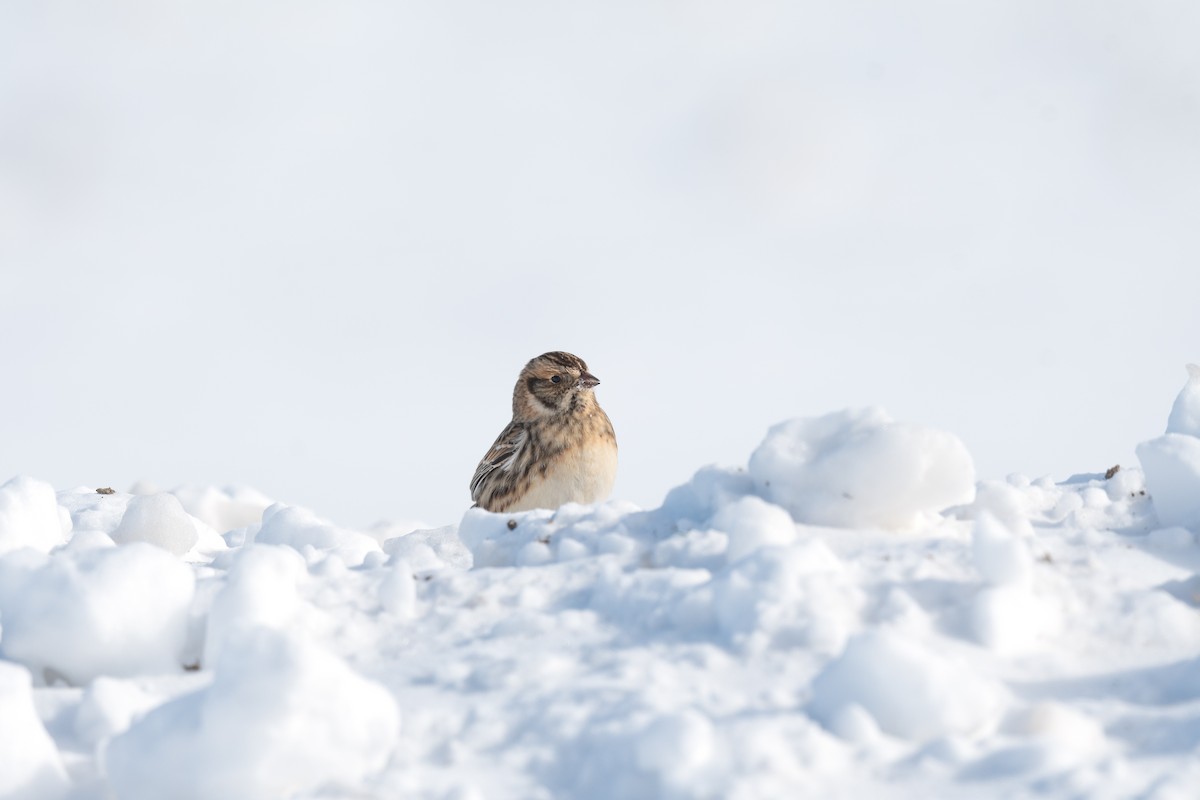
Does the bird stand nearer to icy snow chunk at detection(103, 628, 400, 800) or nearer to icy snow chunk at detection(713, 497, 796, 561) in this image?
icy snow chunk at detection(713, 497, 796, 561)

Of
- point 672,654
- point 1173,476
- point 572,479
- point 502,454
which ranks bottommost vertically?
point 572,479

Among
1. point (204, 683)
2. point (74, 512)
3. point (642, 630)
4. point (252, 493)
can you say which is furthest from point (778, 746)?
point (252, 493)

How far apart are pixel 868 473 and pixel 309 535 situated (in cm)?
330

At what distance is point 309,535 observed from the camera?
20.2 ft

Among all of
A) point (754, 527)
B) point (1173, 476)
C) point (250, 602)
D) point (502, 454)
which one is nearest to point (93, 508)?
point (502, 454)

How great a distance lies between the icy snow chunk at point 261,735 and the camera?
2693mm

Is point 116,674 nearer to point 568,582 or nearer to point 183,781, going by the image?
point 183,781

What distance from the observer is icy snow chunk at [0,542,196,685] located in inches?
133

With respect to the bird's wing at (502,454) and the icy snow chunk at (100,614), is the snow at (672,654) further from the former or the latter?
the bird's wing at (502,454)

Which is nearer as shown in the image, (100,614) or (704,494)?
(100,614)

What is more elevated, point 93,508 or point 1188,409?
point 1188,409

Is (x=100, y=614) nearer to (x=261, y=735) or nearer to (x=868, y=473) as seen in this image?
(x=261, y=735)

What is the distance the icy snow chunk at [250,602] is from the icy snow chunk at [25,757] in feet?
1.80

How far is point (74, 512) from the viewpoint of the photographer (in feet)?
25.7
